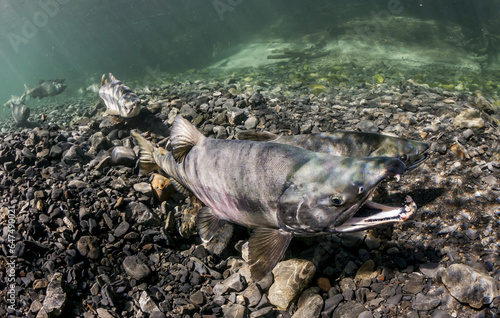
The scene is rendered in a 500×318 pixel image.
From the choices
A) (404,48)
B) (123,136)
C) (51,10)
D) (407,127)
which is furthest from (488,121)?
(51,10)

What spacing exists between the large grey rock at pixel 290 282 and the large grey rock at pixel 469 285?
1.21 meters

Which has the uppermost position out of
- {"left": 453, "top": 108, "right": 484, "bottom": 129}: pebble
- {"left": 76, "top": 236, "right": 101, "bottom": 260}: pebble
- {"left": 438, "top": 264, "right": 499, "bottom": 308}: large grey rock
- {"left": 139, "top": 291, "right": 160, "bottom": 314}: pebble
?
{"left": 76, "top": 236, "right": 101, "bottom": 260}: pebble

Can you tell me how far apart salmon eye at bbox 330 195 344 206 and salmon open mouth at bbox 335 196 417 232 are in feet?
0.60

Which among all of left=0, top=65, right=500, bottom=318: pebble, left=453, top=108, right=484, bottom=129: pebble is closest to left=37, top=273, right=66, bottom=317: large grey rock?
left=0, top=65, right=500, bottom=318: pebble

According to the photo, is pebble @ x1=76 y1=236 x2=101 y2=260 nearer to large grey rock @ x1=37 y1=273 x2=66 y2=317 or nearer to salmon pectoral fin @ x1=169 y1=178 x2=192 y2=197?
large grey rock @ x1=37 y1=273 x2=66 y2=317

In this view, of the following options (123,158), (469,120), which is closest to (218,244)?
(123,158)

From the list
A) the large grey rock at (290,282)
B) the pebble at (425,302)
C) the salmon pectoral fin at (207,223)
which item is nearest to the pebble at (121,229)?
the salmon pectoral fin at (207,223)

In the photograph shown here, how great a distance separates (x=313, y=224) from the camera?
8.25 feet

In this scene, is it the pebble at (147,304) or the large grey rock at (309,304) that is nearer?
the large grey rock at (309,304)

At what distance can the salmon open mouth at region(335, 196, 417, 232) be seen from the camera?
215cm

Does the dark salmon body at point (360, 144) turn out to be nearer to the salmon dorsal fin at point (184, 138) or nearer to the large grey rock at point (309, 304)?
the salmon dorsal fin at point (184, 138)

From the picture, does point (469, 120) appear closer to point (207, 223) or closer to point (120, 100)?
point (207, 223)

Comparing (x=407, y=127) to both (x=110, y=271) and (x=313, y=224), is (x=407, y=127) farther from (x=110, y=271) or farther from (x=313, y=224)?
(x=110, y=271)

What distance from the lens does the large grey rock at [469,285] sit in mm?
2318
